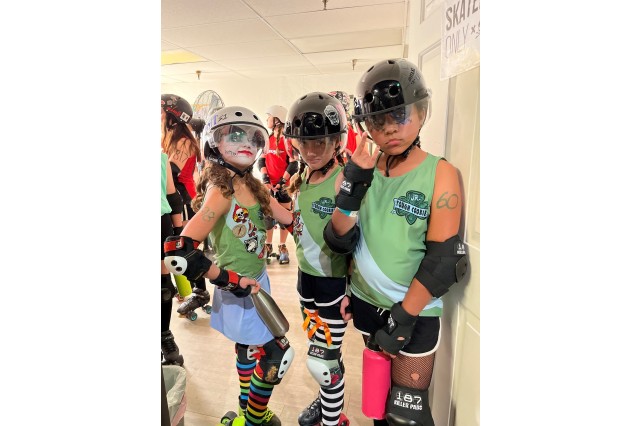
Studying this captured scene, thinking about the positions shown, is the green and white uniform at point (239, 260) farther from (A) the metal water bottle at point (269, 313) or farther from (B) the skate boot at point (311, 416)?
(B) the skate boot at point (311, 416)

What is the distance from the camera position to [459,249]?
1.02 meters

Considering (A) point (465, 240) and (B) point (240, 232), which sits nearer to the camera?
(A) point (465, 240)

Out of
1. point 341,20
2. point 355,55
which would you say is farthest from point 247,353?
point 355,55

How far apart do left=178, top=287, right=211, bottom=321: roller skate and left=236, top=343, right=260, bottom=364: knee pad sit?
1.62 m

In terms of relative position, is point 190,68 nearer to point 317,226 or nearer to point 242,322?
point 317,226

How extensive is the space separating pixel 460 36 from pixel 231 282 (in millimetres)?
1165

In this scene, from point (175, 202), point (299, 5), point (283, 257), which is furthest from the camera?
point (283, 257)

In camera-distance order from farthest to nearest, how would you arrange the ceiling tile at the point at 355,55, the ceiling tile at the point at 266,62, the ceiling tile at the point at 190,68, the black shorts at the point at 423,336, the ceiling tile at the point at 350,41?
the ceiling tile at the point at 190,68
the ceiling tile at the point at 266,62
the ceiling tile at the point at 355,55
the ceiling tile at the point at 350,41
the black shorts at the point at 423,336

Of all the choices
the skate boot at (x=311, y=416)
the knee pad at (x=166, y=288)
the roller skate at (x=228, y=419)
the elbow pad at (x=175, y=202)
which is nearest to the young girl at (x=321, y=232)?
the skate boot at (x=311, y=416)

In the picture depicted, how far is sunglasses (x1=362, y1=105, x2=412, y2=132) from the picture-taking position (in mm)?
1071

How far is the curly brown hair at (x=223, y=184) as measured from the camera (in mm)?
1487

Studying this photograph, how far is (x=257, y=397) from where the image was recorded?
1603 millimetres
